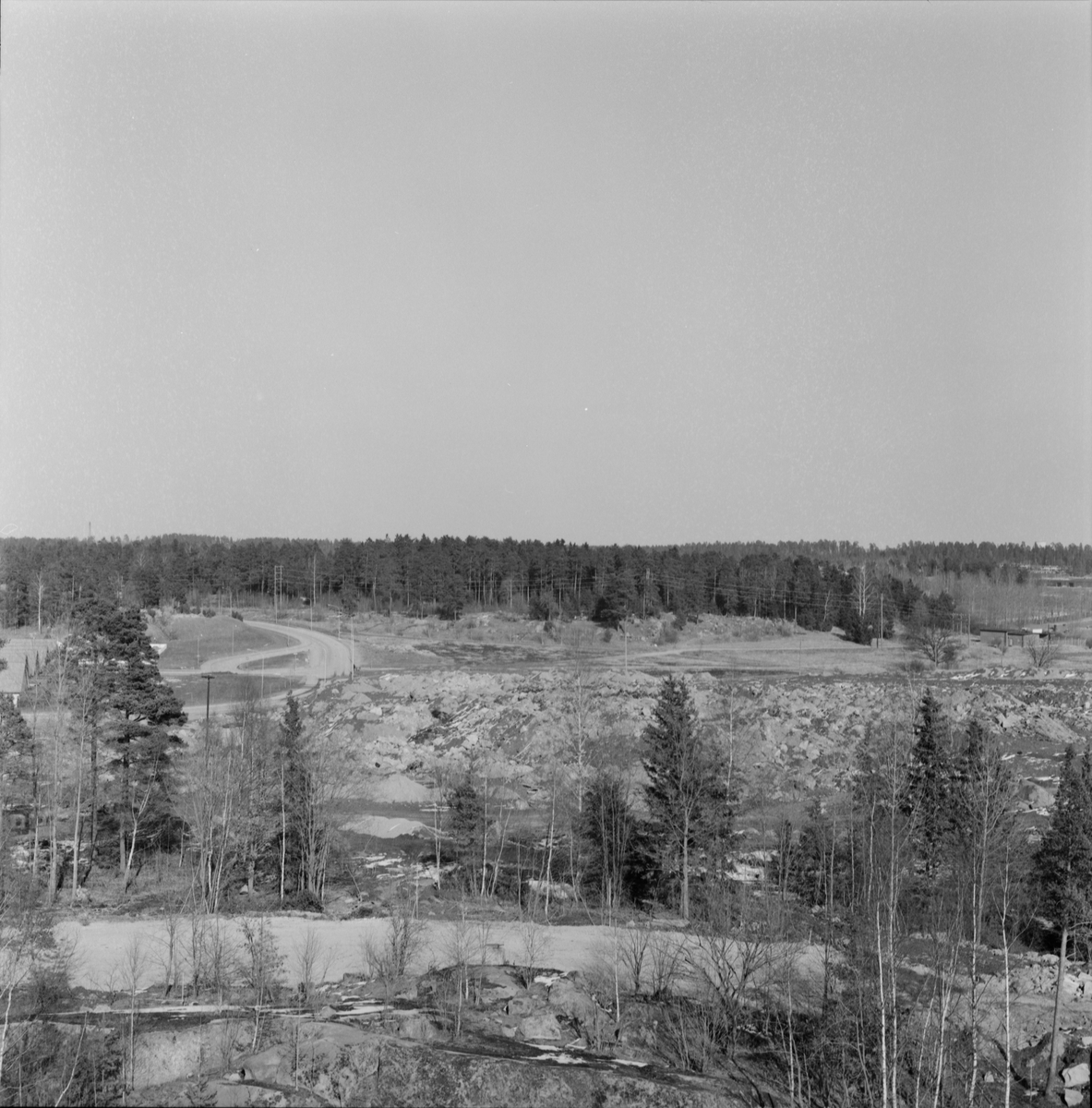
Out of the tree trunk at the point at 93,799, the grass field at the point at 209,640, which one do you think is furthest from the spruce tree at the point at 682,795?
the grass field at the point at 209,640

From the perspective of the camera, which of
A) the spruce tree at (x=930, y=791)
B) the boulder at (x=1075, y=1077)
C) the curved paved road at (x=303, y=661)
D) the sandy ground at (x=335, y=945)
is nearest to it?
the boulder at (x=1075, y=1077)

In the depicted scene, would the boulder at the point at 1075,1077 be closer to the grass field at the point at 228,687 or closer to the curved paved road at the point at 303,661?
the grass field at the point at 228,687

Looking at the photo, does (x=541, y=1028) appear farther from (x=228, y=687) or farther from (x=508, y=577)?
(x=508, y=577)

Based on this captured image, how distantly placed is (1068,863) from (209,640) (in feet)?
180

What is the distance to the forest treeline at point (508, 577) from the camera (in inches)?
2799

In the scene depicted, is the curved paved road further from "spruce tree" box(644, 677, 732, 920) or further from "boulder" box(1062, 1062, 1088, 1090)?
"boulder" box(1062, 1062, 1088, 1090)

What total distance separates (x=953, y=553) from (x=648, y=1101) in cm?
10464

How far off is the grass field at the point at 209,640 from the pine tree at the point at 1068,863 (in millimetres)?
49220

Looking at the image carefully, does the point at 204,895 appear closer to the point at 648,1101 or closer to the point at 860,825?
the point at 648,1101

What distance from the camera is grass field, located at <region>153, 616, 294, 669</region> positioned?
6103 centimetres

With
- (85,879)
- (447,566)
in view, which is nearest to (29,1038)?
(85,879)

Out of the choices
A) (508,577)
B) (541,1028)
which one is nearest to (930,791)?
(541,1028)

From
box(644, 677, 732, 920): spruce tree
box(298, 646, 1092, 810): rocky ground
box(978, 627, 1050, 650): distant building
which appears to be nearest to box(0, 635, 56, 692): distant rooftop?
box(298, 646, 1092, 810): rocky ground

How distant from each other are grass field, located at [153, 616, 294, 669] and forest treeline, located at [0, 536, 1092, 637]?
4569mm
